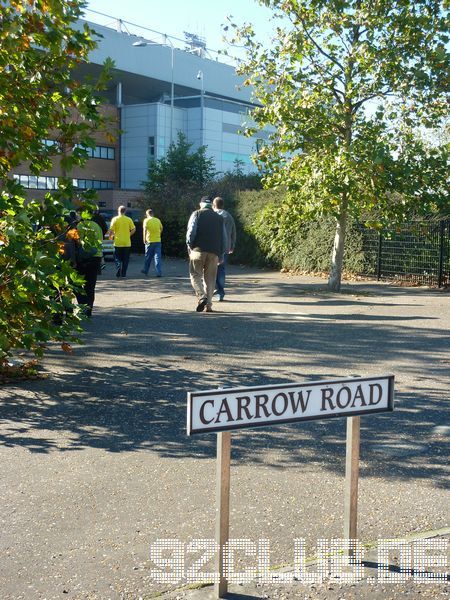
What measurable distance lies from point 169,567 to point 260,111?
13.6 meters

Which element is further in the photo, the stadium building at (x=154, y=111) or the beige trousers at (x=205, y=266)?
the stadium building at (x=154, y=111)

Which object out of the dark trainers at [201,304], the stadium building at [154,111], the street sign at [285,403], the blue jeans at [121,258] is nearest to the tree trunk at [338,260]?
the dark trainers at [201,304]

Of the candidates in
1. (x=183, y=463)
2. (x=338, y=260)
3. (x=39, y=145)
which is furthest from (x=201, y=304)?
(x=183, y=463)

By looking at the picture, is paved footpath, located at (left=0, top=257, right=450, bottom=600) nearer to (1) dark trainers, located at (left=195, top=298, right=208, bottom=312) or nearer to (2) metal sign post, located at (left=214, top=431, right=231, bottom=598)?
(2) metal sign post, located at (left=214, top=431, right=231, bottom=598)

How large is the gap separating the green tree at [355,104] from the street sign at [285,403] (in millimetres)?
11990

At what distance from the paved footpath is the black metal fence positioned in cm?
833

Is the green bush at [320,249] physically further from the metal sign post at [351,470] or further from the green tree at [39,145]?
the metal sign post at [351,470]

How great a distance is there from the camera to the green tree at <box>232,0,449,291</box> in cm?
1577

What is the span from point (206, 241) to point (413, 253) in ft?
28.3

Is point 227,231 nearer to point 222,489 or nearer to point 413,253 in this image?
point 413,253

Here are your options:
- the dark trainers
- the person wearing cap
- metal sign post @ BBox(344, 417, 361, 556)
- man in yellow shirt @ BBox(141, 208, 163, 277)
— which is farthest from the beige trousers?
metal sign post @ BBox(344, 417, 361, 556)

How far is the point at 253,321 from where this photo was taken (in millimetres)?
12945

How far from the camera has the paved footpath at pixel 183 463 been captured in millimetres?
4105

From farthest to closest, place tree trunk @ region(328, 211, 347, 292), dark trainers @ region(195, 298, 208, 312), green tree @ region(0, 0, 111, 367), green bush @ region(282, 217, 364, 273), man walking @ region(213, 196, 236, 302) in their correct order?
green bush @ region(282, 217, 364, 273), tree trunk @ region(328, 211, 347, 292), man walking @ region(213, 196, 236, 302), dark trainers @ region(195, 298, 208, 312), green tree @ region(0, 0, 111, 367)
